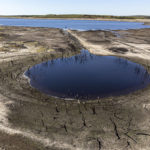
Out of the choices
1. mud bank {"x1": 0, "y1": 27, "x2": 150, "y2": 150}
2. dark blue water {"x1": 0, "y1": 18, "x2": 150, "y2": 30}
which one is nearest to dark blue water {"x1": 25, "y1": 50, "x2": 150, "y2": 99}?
mud bank {"x1": 0, "y1": 27, "x2": 150, "y2": 150}

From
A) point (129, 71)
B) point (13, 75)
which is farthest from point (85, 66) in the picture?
point (13, 75)

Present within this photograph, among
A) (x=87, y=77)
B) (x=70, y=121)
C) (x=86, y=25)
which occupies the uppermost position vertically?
(x=86, y=25)

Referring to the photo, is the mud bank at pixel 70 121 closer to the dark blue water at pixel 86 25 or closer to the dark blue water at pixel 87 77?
the dark blue water at pixel 87 77

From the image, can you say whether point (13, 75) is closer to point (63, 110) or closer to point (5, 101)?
point (5, 101)

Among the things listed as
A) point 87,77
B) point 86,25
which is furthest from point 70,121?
point 86,25

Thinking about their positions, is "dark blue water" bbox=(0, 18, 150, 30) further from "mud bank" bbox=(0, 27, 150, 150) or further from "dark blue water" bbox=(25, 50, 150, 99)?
"mud bank" bbox=(0, 27, 150, 150)

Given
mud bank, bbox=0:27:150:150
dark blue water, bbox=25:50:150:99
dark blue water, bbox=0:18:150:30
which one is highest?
dark blue water, bbox=0:18:150:30

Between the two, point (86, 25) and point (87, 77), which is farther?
point (86, 25)

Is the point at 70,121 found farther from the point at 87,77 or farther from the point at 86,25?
the point at 86,25

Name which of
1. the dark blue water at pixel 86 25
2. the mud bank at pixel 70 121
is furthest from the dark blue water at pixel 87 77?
the dark blue water at pixel 86 25
